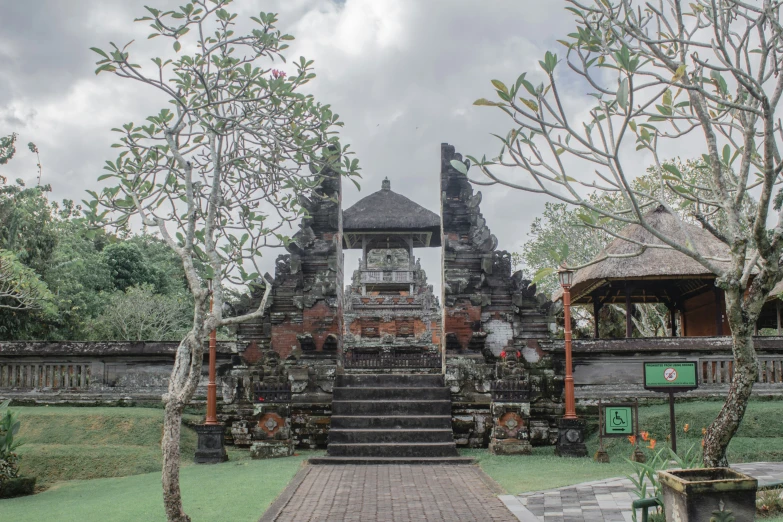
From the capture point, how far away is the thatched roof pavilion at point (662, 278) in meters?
15.8

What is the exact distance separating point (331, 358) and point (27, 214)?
11.4 metres

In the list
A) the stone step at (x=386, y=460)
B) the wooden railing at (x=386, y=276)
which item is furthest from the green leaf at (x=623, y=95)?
the wooden railing at (x=386, y=276)

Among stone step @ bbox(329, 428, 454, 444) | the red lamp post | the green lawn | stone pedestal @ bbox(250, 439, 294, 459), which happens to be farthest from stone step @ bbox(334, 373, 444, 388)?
the red lamp post

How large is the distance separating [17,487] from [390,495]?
15.6 feet

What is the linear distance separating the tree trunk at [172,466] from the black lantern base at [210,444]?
4.72 m

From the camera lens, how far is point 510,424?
1110cm

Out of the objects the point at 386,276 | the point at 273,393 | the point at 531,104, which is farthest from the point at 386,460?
the point at 386,276

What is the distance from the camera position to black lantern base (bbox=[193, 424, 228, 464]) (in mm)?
10570

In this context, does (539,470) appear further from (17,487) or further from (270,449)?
(17,487)

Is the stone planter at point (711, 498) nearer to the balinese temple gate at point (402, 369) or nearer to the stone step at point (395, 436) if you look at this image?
the balinese temple gate at point (402, 369)

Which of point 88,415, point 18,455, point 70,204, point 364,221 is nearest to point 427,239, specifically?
point 364,221

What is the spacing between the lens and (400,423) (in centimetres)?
1126

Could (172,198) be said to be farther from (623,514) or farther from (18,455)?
(623,514)

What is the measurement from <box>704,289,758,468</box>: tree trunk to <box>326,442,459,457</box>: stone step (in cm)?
542
